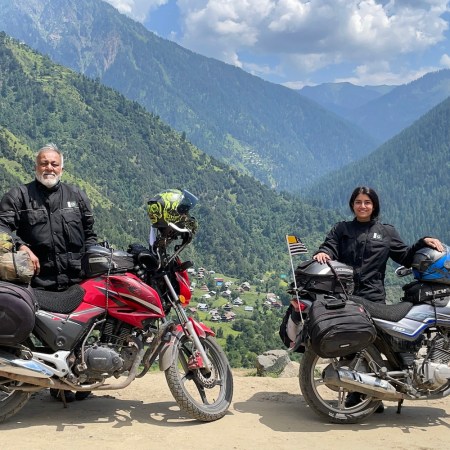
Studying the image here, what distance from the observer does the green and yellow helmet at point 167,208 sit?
5.50 meters

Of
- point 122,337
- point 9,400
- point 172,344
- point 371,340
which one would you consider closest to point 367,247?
point 371,340

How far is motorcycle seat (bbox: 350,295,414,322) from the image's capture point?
5.61 metres

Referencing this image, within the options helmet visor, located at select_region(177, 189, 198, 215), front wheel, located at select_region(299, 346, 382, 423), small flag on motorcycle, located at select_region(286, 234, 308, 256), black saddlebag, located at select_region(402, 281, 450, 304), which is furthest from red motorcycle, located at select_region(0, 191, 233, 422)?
black saddlebag, located at select_region(402, 281, 450, 304)

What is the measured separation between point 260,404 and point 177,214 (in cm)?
248

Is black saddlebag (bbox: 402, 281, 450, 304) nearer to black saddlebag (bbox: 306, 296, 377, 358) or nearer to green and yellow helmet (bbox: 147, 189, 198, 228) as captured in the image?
black saddlebag (bbox: 306, 296, 377, 358)

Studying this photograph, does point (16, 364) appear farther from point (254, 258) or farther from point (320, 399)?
point (254, 258)

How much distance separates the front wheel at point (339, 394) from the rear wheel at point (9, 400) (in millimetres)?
2724

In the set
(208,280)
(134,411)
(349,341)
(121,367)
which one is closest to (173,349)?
(121,367)

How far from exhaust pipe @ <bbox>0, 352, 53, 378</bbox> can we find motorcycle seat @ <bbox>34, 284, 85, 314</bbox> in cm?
51

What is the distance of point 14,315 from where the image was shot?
16.0 ft

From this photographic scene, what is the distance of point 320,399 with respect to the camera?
562 cm

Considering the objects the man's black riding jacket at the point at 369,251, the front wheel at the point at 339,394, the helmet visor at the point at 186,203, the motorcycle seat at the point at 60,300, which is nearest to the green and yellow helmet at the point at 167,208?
the helmet visor at the point at 186,203

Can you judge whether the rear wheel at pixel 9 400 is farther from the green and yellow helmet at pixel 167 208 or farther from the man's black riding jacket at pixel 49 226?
the green and yellow helmet at pixel 167 208

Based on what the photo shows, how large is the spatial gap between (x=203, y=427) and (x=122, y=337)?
116cm
